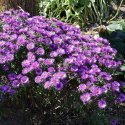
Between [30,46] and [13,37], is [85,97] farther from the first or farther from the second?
[13,37]

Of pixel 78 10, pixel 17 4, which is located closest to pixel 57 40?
pixel 17 4

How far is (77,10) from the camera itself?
448cm

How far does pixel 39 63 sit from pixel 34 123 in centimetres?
75

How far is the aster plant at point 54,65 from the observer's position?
1712 mm

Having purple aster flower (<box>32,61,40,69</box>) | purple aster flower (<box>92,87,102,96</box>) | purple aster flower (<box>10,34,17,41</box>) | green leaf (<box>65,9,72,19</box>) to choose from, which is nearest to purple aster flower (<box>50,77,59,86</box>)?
purple aster flower (<box>32,61,40,69</box>)

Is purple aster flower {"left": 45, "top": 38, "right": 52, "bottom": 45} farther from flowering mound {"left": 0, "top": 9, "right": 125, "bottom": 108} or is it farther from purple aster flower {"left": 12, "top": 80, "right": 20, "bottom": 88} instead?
purple aster flower {"left": 12, "top": 80, "right": 20, "bottom": 88}

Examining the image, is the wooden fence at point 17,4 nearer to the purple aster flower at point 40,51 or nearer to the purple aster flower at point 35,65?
the purple aster flower at point 40,51

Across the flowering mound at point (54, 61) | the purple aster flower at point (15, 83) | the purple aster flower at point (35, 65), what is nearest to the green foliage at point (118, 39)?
the flowering mound at point (54, 61)

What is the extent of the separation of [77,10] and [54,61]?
2793 mm

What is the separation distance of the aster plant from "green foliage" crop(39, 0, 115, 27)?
239cm

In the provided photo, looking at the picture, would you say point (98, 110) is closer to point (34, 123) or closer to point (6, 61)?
point (34, 123)

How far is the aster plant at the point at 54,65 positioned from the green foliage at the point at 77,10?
2.39 m

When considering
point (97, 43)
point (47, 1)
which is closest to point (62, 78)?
point (97, 43)

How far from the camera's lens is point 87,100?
1.63 m
